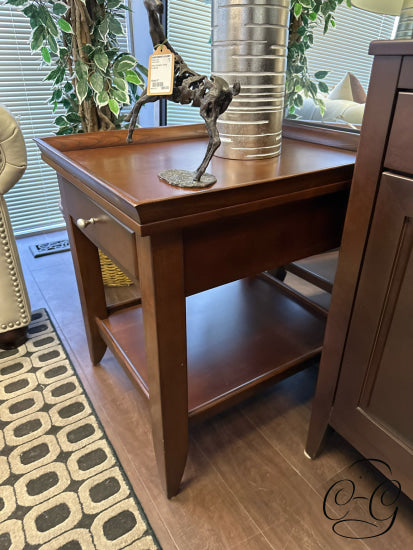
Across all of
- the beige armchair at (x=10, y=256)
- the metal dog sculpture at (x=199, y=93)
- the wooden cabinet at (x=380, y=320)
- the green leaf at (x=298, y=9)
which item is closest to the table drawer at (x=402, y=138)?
the wooden cabinet at (x=380, y=320)

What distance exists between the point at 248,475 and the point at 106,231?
0.68 m

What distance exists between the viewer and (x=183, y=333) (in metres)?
0.73

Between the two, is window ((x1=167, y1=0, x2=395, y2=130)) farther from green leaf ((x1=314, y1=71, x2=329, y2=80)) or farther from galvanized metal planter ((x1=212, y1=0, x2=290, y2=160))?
galvanized metal planter ((x1=212, y1=0, x2=290, y2=160))

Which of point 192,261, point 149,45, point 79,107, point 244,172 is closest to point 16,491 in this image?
point 192,261

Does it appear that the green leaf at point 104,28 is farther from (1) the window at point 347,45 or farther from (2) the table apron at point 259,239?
(2) the table apron at point 259,239

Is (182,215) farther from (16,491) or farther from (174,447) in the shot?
(16,491)

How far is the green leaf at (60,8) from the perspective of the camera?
1330 mm

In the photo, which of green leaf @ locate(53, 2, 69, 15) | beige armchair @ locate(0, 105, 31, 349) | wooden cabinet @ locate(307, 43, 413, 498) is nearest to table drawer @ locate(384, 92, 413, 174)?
wooden cabinet @ locate(307, 43, 413, 498)

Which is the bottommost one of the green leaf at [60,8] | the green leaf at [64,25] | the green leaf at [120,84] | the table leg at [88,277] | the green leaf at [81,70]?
the table leg at [88,277]

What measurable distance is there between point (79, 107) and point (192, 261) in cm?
115

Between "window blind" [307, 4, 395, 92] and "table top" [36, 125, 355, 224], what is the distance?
226 mm

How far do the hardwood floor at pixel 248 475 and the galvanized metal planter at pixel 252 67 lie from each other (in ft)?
2.16

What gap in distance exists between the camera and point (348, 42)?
3.48ft

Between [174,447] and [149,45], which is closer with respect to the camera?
[174,447]
